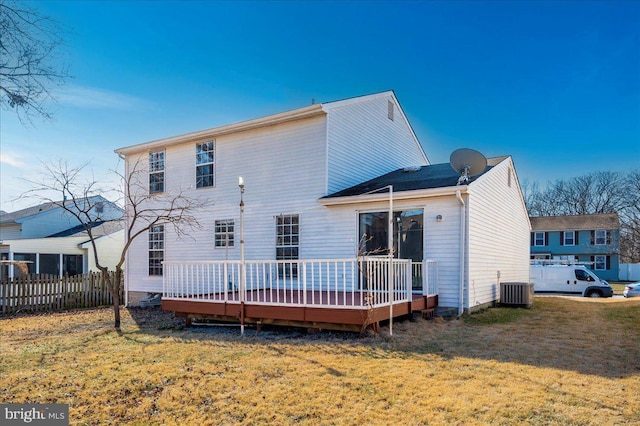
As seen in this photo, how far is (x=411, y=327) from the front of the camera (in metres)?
8.45

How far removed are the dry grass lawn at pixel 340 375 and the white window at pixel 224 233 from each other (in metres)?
4.31

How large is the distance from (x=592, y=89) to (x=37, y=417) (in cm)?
1995

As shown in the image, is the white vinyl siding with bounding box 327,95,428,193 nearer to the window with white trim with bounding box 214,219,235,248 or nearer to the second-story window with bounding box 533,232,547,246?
the window with white trim with bounding box 214,219,235,248

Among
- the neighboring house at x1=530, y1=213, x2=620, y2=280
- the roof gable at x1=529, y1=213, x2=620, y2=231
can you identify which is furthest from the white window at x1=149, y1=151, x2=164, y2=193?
the roof gable at x1=529, y1=213, x2=620, y2=231

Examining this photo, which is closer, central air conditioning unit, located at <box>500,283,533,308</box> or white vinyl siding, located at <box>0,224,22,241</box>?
central air conditioning unit, located at <box>500,283,533,308</box>

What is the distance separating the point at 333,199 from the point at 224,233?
4.25 metres

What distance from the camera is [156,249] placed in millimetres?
14648

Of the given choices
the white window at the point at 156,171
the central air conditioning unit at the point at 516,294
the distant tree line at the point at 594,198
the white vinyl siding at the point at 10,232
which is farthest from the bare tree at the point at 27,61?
the distant tree line at the point at 594,198

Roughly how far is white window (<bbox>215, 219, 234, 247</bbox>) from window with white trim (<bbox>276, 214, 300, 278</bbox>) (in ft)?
5.73

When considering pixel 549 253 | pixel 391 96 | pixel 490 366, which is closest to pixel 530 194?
pixel 549 253

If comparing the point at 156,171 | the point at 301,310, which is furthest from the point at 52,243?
the point at 301,310

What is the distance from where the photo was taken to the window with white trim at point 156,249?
14553mm

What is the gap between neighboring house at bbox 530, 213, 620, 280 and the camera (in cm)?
3394

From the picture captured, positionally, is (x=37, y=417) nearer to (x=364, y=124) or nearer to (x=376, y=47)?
(x=364, y=124)
